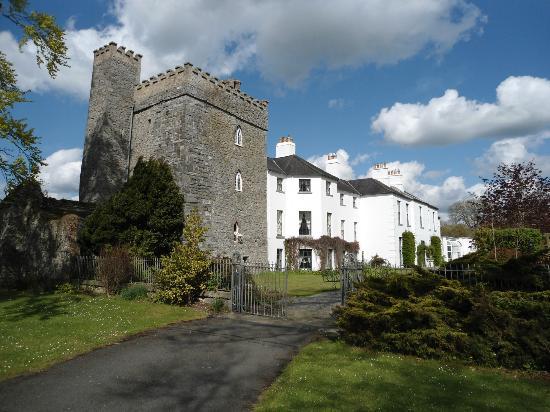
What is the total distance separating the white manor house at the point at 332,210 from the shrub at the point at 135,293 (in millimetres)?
15640

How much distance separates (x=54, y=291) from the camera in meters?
16.6

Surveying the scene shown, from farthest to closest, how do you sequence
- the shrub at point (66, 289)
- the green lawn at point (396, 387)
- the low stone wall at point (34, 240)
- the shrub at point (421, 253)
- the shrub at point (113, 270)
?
the shrub at point (421, 253) < the low stone wall at point (34, 240) < the shrub at point (66, 289) < the shrub at point (113, 270) < the green lawn at point (396, 387)

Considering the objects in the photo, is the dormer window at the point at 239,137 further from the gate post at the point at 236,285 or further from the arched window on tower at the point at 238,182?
the gate post at the point at 236,285

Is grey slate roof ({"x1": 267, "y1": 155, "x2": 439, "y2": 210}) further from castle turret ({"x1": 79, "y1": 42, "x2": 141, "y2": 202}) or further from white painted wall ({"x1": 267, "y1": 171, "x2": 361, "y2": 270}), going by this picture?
castle turret ({"x1": 79, "y1": 42, "x2": 141, "y2": 202})

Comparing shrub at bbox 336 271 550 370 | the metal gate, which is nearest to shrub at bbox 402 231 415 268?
the metal gate

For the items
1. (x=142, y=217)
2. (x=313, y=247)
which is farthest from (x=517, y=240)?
(x=313, y=247)

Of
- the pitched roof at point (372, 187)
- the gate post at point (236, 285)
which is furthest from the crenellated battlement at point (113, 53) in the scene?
the pitched roof at point (372, 187)

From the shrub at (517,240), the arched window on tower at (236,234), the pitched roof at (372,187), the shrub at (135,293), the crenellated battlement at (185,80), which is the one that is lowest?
the shrub at (135,293)

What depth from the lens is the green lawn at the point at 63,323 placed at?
26.1 feet

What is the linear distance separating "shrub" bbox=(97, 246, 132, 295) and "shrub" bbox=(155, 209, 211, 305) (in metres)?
2.16

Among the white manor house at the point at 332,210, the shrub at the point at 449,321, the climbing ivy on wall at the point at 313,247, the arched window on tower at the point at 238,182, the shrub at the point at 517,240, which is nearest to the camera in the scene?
the shrub at the point at 449,321

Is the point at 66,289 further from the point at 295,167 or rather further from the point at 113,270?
the point at 295,167

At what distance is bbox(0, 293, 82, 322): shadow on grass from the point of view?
1198 cm

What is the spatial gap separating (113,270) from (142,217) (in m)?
3.73
